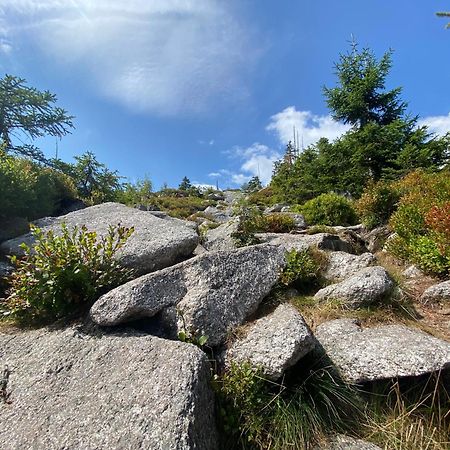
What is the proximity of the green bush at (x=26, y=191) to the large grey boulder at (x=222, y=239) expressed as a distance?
15.3 ft

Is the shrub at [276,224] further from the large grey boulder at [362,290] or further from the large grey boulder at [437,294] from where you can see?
the large grey boulder at [437,294]

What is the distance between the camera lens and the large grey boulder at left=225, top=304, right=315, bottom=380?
10.2ft

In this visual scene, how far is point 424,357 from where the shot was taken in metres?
3.16

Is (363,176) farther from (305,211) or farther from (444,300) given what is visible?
(444,300)

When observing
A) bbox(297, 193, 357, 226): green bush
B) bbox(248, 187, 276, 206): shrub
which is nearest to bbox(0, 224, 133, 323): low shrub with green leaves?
bbox(297, 193, 357, 226): green bush

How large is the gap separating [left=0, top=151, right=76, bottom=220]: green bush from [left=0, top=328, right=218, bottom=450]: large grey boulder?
506 centimetres

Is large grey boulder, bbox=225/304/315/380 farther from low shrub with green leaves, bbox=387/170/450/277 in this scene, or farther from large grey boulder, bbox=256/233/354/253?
low shrub with green leaves, bbox=387/170/450/277

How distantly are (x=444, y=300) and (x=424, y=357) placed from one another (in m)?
2.57

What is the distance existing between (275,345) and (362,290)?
1.88 m

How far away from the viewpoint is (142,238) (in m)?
5.38

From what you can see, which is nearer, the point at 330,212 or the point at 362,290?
the point at 362,290

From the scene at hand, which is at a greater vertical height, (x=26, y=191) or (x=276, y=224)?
(x=26, y=191)

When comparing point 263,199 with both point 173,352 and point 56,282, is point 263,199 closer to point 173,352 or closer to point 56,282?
point 56,282

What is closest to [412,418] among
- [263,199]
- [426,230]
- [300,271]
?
[300,271]
